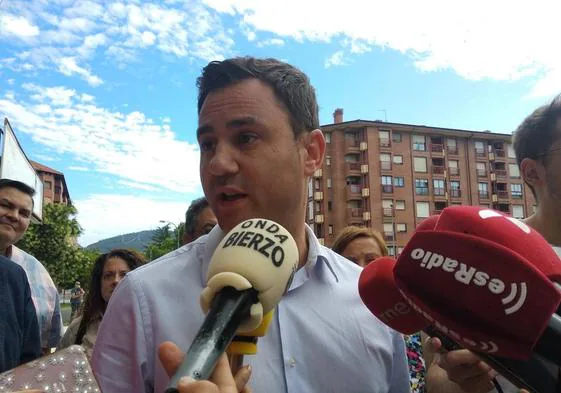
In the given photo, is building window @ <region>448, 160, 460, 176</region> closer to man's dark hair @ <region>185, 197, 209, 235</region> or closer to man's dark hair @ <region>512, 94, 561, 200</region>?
man's dark hair @ <region>185, 197, 209, 235</region>

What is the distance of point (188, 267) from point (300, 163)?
0.56m

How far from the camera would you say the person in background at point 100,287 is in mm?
4506

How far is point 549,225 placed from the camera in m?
2.12

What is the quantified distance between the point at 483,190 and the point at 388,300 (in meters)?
50.9

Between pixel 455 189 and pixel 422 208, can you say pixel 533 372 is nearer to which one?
pixel 422 208

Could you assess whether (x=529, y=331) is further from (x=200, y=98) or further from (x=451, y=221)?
(x=200, y=98)

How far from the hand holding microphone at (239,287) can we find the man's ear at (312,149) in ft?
2.43

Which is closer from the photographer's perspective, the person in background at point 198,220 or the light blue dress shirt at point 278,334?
the light blue dress shirt at point 278,334

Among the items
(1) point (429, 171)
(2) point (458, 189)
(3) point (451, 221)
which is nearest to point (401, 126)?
(1) point (429, 171)

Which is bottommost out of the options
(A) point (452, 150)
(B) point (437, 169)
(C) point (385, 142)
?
(B) point (437, 169)

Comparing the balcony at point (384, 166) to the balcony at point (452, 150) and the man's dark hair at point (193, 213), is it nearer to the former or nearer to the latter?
the balcony at point (452, 150)

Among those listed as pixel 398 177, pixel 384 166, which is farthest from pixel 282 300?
pixel 398 177

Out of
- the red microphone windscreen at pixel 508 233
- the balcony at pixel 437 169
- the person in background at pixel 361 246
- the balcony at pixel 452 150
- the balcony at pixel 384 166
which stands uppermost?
the balcony at pixel 452 150

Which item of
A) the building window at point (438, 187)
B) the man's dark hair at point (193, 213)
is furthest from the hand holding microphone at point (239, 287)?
the building window at point (438, 187)
